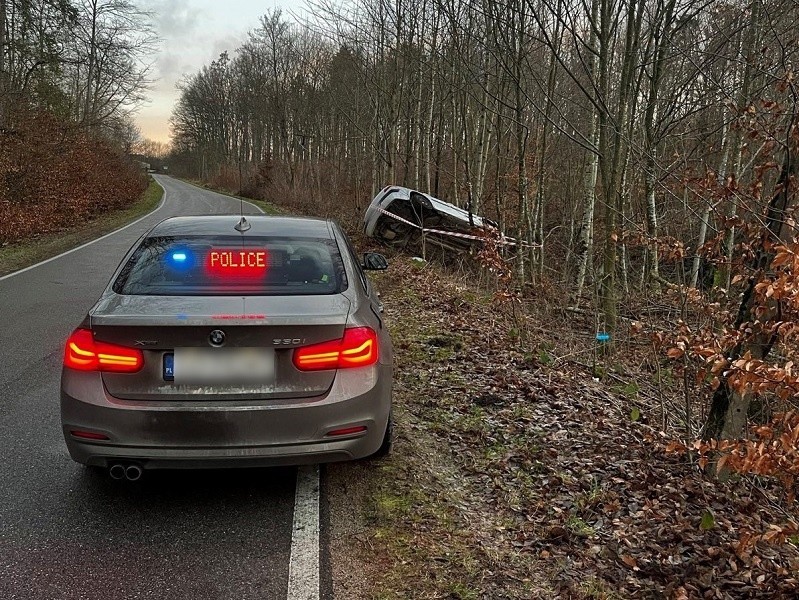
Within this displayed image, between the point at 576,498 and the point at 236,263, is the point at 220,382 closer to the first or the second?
the point at 236,263

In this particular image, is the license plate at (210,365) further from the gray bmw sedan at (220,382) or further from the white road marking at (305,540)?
the white road marking at (305,540)

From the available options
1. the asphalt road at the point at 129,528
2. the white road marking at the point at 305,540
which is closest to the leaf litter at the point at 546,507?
the white road marking at the point at 305,540

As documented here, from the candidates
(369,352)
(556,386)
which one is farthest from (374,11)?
(369,352)

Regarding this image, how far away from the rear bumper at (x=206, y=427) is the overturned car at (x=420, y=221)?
1071 cm

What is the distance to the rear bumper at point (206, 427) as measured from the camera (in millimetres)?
3137

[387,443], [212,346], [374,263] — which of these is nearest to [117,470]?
[212,346]

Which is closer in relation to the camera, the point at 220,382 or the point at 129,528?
the point at 220,382

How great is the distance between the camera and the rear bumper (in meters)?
3.14

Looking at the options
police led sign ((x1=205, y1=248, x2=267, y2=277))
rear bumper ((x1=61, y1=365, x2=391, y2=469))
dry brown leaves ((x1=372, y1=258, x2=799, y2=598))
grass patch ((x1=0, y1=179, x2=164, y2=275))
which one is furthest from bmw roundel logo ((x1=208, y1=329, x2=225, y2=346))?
grass patch ((x1=0, y1=179, x2=164, y2=275))

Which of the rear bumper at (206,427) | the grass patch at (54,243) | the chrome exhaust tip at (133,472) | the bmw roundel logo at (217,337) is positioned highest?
the bmw roundel logo at (217,337)

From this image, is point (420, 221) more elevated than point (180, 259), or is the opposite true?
point (180, 259)

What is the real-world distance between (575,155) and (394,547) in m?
16.6

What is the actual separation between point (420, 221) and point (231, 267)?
10.5 metres

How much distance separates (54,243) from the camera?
1634 centimetres
